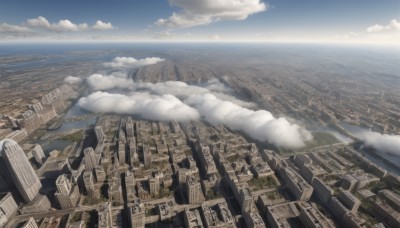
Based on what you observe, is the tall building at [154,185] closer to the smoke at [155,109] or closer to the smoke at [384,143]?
the smoke at [155,109]

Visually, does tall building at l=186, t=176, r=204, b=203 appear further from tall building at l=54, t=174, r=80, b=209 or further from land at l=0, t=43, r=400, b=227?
tall building at l=54, t=174, r=80, b=209

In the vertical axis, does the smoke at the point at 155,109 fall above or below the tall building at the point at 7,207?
above

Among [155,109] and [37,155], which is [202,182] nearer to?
[37,155]

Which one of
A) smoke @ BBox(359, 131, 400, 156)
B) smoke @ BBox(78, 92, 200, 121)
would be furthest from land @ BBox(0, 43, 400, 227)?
smoke @ BBox(78, 92, 200, 121)

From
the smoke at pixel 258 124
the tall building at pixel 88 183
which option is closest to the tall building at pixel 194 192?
the tall building at pixel 88 183

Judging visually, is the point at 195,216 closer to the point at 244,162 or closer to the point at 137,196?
the point at 137,196
